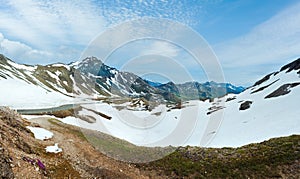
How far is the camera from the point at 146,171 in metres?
33.0

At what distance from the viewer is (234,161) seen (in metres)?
34.1

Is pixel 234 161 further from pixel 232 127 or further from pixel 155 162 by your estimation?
pixel 232 127

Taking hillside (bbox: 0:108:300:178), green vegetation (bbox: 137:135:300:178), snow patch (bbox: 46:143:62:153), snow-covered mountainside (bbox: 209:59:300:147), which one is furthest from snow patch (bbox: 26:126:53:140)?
snow-covered mountainside (bbox: 209:59:300:147)

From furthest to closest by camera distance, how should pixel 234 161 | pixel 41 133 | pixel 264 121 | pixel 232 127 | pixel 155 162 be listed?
pixel 232 127, pixel 264 121, pixel 155 162, pixel 41 133, pixel 234 161

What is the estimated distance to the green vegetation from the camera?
31.4 m

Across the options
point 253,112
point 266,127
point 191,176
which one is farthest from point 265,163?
point 253,112

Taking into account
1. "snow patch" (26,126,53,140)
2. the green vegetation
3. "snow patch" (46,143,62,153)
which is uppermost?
the green vegetation

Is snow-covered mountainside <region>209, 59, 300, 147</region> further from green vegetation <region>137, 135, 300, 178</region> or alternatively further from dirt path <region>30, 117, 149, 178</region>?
dirt path <region>30, 117, 149, 178</region>

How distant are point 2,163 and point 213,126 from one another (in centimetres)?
7135

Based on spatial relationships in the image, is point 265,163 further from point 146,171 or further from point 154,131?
point 154,131

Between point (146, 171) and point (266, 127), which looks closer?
point (146, 171)

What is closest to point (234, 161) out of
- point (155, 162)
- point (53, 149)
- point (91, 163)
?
point (155, 162)

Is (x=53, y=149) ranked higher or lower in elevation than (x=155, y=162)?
higher

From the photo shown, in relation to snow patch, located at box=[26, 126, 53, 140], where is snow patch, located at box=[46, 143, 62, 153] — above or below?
above
